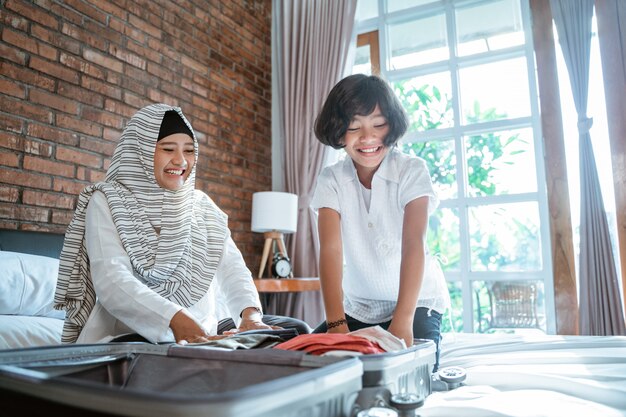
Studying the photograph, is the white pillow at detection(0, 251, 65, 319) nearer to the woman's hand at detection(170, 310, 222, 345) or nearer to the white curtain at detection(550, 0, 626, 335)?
the woman's hand at detection(170, 310, 222, 345)

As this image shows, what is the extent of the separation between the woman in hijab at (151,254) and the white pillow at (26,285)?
0.45 meters

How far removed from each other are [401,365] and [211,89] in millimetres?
3196

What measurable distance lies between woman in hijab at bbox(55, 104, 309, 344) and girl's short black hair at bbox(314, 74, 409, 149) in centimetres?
54

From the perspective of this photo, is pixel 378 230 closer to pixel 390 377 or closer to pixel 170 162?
pixel 170 162

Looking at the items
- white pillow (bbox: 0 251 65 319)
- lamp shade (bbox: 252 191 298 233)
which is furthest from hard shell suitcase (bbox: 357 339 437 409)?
lamp shade (bbox: 252 191 298 233)

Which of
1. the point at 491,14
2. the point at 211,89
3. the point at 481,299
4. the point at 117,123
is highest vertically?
the point at 491,14

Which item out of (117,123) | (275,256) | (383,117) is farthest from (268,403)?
(275,256)

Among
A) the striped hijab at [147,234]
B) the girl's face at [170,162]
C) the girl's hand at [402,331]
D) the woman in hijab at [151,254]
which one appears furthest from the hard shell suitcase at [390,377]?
the girl's face at [170,162]

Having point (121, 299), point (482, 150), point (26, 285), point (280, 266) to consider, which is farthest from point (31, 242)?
point (482, 150)

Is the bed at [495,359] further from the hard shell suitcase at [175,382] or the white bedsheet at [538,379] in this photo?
the hard shell suitcase at [175,382]

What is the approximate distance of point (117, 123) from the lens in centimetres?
281

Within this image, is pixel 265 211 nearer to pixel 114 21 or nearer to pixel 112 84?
pixel 112 84

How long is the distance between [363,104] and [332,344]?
2.68 feet

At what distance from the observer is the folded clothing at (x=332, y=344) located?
77cm
